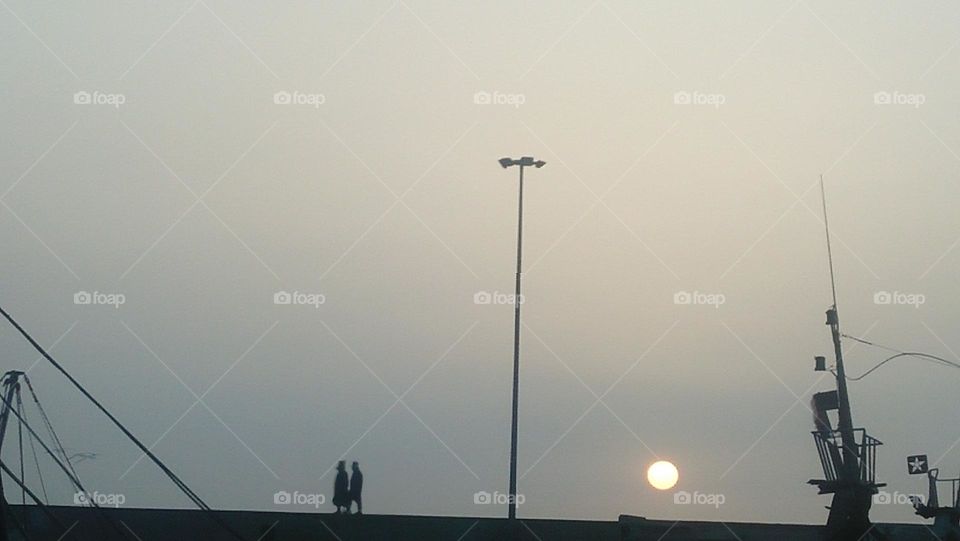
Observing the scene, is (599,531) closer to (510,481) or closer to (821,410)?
(510,481)

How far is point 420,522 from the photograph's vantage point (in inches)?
1094

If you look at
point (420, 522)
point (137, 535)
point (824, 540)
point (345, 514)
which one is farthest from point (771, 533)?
point (137, 535)

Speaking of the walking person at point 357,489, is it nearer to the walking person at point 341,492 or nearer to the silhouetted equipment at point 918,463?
the walking person at point 341,492

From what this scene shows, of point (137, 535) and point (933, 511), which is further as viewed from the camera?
point (933, 511)

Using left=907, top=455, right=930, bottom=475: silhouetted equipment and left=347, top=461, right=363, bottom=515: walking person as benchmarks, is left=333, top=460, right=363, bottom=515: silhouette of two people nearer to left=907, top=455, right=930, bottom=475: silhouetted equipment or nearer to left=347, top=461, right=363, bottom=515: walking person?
left=347, top=461, right=363, bottom=515: walking person

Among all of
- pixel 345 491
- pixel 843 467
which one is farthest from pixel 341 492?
pixel 843 467

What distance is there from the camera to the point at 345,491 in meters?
27.8

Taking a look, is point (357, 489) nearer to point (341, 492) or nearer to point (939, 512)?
point (341, 492)

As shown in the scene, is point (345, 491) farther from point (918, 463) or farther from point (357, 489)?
point (918, 463)

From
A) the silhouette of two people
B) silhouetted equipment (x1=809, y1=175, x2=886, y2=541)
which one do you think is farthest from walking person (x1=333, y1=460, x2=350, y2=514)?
silhouetted equipment (x1=809, y1=175, x2=886, y2=541)

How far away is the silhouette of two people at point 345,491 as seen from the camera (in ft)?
90.4

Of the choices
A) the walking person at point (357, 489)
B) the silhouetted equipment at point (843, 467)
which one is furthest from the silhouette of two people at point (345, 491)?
the silhouetted equipment at point (843, 467)

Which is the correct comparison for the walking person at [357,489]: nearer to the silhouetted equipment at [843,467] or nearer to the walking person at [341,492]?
the walking person at [341,492]

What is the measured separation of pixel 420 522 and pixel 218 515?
470 cm
